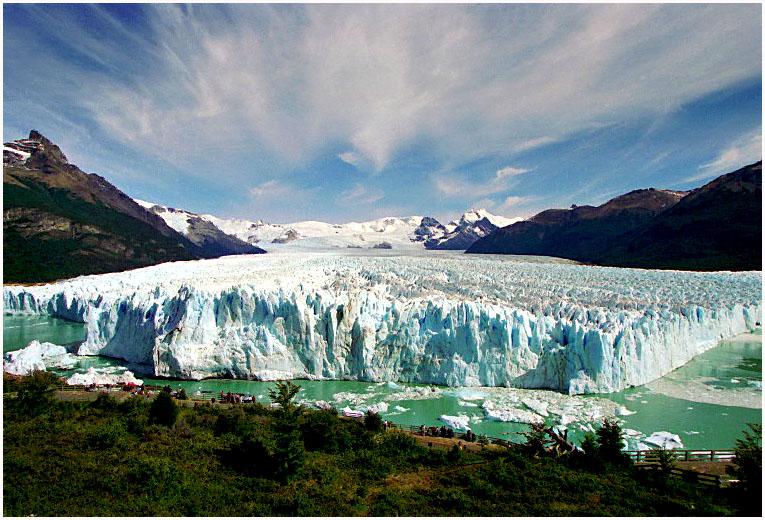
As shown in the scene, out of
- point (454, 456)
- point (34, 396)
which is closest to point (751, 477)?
point (454, 456)

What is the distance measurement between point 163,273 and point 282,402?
1338 inches

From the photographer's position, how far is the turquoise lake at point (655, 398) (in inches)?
669

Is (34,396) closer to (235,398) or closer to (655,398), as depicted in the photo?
(235,398)

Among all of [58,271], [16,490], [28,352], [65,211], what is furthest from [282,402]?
[65,211]

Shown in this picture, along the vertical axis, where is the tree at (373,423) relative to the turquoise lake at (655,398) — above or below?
above

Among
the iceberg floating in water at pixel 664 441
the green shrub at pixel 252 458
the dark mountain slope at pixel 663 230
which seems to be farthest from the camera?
the dark mountain slope at pixel 663 230

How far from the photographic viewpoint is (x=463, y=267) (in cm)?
3822

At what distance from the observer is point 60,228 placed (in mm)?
93812

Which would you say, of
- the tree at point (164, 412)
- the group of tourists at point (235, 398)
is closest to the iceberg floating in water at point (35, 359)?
the group of tourists at point (235, 398)

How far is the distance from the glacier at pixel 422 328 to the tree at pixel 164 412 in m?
9.78

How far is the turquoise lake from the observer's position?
55.7 feet

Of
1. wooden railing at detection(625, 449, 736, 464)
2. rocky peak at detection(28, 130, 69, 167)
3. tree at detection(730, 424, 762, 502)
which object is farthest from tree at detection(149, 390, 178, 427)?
rocky peak at detection(28, 130, 69, 167)

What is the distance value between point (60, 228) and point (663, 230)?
131775 millimetres

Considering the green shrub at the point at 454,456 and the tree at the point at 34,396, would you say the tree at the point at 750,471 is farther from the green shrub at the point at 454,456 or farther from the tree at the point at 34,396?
the tree at the point at 34,396
